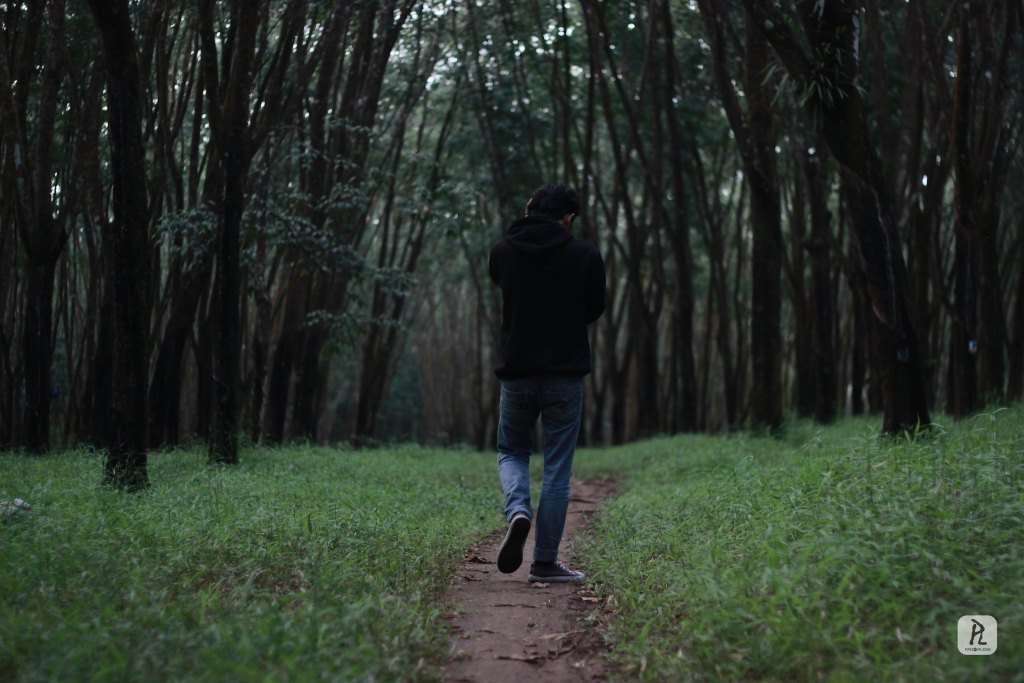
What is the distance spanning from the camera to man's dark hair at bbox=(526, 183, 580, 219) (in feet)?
17.9

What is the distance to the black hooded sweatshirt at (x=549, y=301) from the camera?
17.1 ft

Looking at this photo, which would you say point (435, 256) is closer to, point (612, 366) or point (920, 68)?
point (612, 366)

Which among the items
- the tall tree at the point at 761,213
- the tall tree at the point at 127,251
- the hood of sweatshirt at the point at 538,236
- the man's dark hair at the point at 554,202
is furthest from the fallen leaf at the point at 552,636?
the tall tree at the point at 761,213

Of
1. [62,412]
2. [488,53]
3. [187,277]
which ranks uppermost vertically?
[488,53]

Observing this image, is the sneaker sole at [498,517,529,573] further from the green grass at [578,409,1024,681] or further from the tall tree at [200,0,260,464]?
the tall tree at [200,0,260,464]

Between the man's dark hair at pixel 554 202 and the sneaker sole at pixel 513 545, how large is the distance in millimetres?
1636

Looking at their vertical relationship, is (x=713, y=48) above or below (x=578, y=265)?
above

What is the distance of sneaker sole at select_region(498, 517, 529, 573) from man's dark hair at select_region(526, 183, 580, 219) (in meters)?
1.64

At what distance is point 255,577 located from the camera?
14.4 ft

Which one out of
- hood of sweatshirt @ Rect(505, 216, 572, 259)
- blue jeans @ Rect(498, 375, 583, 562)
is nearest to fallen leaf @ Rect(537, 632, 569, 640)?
blue jeans @ Rect(498, 375, 583, 562)

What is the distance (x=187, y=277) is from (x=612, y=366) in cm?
1156

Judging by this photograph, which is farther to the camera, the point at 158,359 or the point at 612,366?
the point at 612,366

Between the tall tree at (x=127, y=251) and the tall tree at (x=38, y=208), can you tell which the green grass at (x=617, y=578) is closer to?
the tall tree at (x=127, y=251)

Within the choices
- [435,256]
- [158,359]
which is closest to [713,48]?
[158,359]
